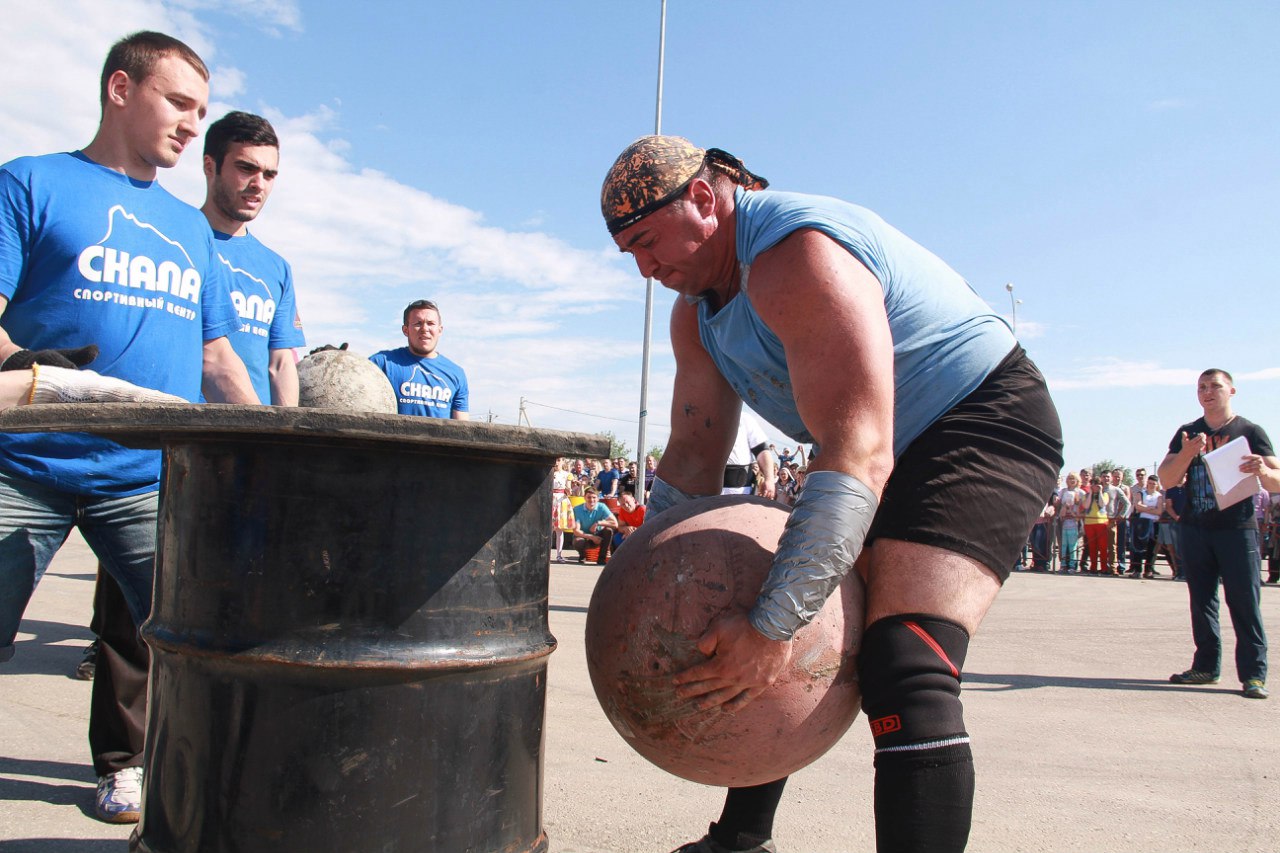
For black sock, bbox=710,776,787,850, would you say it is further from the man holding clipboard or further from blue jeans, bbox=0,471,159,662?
the man holding clipboard

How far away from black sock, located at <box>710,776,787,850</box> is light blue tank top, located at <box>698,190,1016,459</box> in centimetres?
107

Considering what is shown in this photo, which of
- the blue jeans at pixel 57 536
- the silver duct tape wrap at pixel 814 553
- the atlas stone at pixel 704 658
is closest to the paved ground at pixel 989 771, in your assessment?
the blue jeans at pixel 57 536

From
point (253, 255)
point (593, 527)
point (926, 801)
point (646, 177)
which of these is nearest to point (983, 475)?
point (926, 801)

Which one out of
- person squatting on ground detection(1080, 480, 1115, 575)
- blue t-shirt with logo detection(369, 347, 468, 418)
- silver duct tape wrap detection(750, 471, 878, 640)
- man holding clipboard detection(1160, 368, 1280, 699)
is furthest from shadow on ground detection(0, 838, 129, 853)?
person squatting on ground detection(1080, 480, 1115, 575)

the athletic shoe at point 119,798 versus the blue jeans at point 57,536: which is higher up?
the blue jeans at point 57,536

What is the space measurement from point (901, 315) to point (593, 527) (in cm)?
1286

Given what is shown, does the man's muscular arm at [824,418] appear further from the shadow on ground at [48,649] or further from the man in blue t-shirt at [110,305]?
the shadow on ground at [48,649]

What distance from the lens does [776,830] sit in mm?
3184

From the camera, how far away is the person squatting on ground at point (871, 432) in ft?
6.69

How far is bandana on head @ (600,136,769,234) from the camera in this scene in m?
2.50

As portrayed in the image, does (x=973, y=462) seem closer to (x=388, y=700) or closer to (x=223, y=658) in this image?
(x=388, y=700)

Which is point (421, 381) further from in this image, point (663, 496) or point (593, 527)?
point (593, 527)

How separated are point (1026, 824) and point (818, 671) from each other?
5.69 feet

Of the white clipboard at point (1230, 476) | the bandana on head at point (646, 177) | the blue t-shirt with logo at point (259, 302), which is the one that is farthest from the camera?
the white clipboard at point (1230, 476)
